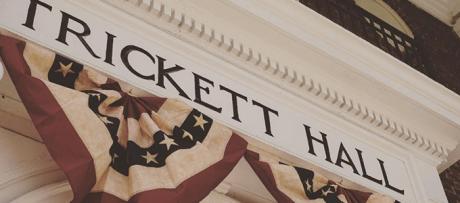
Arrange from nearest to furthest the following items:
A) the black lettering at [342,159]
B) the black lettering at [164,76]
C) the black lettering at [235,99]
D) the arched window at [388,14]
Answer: the black lettering at [164,76]
the black lettering at [235,99]
the black lettering at [342,159]
the arched window at [388,14]

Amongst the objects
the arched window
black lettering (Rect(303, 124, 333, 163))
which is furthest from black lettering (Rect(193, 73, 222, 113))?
the arched window

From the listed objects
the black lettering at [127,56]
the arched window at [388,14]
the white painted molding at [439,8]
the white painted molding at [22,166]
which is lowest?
the white painted molding at [22,166]

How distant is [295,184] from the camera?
126 inches

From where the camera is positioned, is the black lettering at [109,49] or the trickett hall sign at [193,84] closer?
the trickett hall sign at [193,84]

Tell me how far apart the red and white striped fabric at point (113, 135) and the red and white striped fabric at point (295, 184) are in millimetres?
204

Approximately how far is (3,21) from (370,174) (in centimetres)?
226

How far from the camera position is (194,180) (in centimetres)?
265

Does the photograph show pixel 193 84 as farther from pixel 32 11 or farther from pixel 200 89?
pixel 32 11

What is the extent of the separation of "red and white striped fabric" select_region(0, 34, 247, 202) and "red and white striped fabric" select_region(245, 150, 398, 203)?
204 mm

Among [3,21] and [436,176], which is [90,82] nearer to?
[3,21]

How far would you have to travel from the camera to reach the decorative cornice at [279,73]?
3430 millimetres

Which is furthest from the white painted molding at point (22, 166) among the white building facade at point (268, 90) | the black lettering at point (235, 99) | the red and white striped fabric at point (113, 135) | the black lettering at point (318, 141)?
the black lettering at point (318, 141)

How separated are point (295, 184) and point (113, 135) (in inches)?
40.7

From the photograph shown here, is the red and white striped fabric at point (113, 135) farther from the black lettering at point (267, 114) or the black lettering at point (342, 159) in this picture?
the black lettering at point (342, 159)
